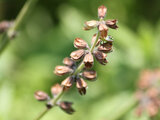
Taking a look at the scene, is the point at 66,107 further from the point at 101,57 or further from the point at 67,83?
the point at 101,57

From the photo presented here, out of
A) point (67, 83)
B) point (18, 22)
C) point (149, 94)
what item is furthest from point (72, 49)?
point (67, 83)

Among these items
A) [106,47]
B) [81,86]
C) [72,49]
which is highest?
[72,49]

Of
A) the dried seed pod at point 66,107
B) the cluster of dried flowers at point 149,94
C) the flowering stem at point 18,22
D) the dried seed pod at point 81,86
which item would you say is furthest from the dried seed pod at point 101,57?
the cluster of dried flowers at point 149,94

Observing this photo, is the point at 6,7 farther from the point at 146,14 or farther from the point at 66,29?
the point at 146,14

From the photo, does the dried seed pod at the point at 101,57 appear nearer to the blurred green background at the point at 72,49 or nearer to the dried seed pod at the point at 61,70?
the dried seed pod at the point at 61,70

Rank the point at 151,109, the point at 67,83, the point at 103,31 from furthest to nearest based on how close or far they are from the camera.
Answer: the point at 151,109 < the point at 67,83 < the point at 103,31

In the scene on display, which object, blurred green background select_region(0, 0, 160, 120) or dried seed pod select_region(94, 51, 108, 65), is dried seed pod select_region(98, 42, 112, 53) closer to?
dried seed pod select_region(94, 51, 108, 65)

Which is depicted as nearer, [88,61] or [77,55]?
[88,61]
